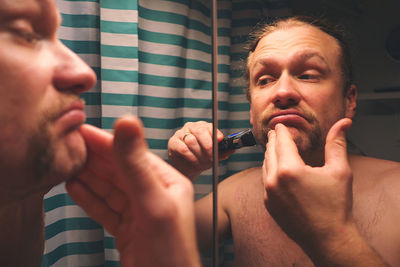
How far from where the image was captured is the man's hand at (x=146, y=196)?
12.5 inches

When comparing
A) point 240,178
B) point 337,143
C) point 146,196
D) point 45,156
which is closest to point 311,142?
point 337,143

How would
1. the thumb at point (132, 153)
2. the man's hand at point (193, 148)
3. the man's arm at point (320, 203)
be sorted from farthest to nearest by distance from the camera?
the man's hand at point (193, 148)
the man's arm at point (320, 203)
the thumb at point (132, 153)

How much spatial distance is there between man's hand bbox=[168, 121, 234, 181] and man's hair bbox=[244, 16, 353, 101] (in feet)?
0.41

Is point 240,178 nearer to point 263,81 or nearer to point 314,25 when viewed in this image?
point 263,81

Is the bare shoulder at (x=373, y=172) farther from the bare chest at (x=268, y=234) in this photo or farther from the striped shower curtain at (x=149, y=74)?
the striped shower curtain at (x=149, y=74)

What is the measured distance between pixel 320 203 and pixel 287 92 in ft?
0.76

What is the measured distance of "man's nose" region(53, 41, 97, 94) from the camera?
0.39m

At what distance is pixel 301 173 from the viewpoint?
1.58 ft

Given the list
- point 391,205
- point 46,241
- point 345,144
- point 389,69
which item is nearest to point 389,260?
point 391,205

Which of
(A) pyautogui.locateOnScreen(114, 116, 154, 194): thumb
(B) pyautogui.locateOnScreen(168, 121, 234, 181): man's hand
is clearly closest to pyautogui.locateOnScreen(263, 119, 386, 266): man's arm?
(B) pyautogui.locateOnScreen(168, 121, 234, 181): man's hand

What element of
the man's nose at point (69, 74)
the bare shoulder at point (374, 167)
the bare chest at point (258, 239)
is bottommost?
the bare chest at point (258, 239)

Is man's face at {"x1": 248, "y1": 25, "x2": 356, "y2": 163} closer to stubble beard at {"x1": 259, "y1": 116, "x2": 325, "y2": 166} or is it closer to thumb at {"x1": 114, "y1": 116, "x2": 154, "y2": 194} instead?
stubble beard at {"x1": 259, "y1": 116, "x2": 325, "y2": 166}

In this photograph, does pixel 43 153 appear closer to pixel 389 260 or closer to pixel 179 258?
pixel 179 258

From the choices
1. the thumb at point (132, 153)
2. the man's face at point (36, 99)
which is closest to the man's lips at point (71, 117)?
the man's face at point (36, 99)
